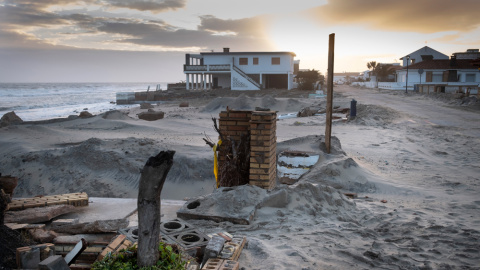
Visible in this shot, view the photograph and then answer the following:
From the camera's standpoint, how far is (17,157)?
11680 millimetres

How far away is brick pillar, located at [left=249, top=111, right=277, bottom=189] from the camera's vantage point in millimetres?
5984

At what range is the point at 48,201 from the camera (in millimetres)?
5562

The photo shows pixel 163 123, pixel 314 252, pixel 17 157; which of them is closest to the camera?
pixel 314 252

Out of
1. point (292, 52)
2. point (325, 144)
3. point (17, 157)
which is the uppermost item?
point (292, 52)

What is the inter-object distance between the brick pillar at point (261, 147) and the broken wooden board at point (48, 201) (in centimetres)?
277

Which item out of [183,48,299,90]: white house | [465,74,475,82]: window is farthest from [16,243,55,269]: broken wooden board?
[465,74,475,82]: window

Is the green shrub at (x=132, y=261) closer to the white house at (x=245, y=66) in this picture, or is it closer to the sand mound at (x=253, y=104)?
the sand mound at (x=253, y=104)

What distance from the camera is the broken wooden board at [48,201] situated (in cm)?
536

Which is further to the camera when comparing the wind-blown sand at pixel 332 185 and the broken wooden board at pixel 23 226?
the broken wooden board at pixel 23 226

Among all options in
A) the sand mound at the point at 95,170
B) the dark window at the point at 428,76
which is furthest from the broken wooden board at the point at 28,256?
the dark window at the point at 428,76

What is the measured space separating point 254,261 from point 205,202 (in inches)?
67.2

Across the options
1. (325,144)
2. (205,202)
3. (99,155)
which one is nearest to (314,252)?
(205,202)

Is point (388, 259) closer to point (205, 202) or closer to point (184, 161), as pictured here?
point (205, 202)

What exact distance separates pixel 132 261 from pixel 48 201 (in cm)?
325
